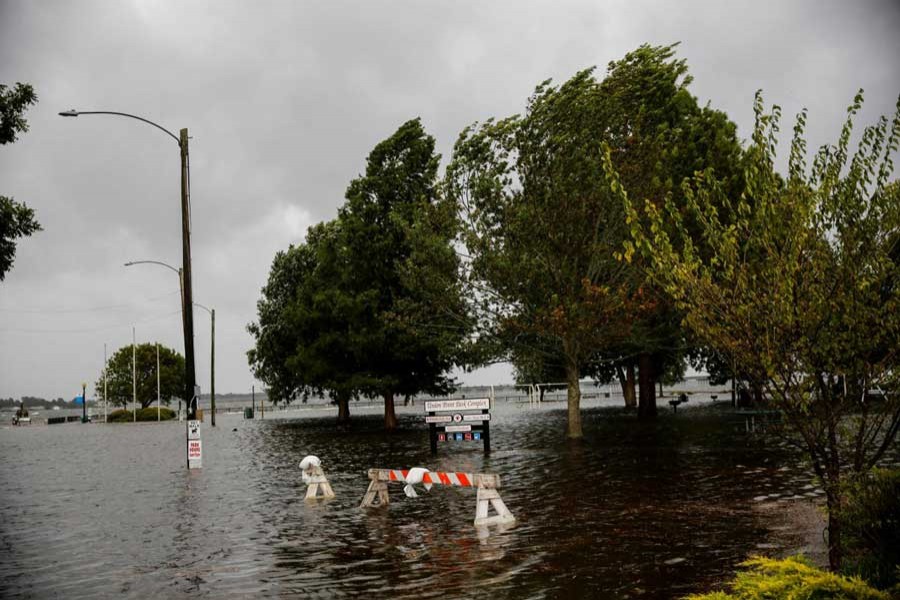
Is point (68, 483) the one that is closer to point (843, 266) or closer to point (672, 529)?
point (672, 529)

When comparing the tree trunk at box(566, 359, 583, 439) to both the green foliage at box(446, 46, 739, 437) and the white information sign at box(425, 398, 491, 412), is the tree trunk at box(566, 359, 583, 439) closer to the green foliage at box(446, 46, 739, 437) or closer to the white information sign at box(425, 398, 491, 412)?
the green foliage at box(446, 46, 739, 437)

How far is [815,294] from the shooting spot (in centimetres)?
770

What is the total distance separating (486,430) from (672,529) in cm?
1422

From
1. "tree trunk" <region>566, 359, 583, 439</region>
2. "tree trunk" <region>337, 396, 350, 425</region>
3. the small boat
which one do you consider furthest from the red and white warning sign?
the small boat

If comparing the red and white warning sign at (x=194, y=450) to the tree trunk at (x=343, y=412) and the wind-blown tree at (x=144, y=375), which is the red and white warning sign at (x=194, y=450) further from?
the wind-blown tree at (x=144, y=375)

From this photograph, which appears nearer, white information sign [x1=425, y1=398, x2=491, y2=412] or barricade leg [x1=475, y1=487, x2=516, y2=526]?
barricade leg [x1=475, y1=487, x2=516, y2=526]

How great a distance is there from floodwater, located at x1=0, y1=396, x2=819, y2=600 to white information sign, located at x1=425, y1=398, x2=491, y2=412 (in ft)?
4.99

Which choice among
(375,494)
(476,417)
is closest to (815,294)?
(375,494)

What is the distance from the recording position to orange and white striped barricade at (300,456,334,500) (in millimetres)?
17438

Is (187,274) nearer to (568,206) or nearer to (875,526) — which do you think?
(568,206)

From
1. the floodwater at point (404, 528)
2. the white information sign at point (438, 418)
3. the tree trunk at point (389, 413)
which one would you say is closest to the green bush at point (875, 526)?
the floodwater at point (404, 528)

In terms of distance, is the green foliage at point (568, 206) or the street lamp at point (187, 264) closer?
the street lamp at point (187, 264)

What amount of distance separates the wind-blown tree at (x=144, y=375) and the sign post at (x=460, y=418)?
93.2 meters

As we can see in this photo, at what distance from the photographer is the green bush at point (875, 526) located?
6.25 meters
